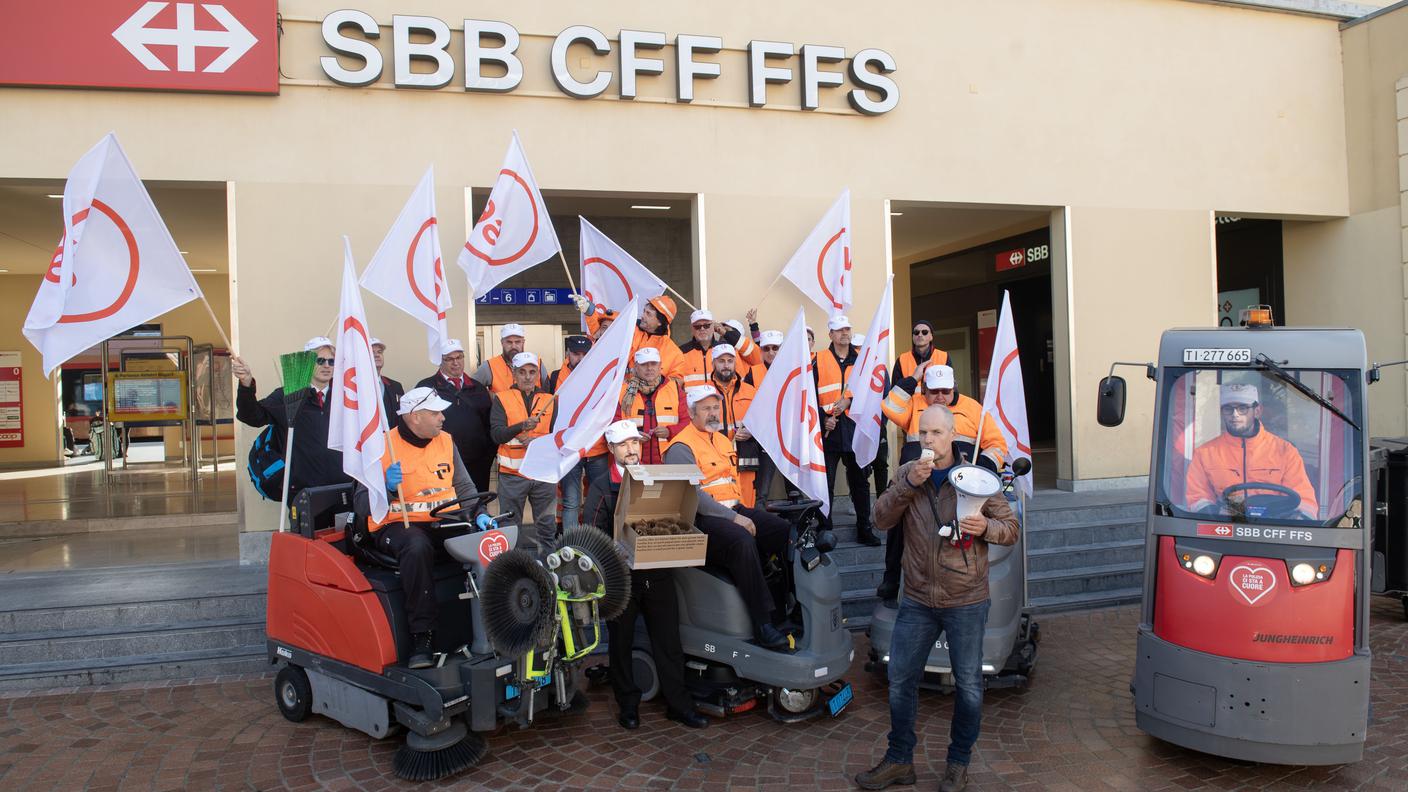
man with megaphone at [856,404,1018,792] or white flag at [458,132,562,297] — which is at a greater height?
white flag at [458,132,562,297]

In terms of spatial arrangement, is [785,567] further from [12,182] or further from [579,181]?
[12,182]

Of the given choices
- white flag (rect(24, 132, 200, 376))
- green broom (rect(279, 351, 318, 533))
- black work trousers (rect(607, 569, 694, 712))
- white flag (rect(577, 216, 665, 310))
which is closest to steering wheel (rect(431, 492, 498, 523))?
black work trousers (rect(607, 569, 694, 712))

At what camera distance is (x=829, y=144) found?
9492mm

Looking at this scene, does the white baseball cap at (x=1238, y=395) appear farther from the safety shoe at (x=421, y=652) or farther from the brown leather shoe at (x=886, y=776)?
the safety shoe at (x=421, y=652)

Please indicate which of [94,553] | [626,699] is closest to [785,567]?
[626,699]

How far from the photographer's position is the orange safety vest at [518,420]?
680 cm

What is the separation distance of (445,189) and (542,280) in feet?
12.3

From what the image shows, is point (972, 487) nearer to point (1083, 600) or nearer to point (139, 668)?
point (1083, 600)

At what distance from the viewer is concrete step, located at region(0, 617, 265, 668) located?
6195 mm

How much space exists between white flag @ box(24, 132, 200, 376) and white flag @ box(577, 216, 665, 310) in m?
3.52

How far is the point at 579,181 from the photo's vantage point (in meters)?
8.79

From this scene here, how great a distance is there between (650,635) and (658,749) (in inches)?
24.5

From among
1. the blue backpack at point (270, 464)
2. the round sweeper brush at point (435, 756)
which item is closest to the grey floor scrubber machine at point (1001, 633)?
the round sweeper brush at point (435, 756)

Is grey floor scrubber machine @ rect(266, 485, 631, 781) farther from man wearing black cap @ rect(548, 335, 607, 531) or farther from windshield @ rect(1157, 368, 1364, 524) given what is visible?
windshield @ rect(1157, 368, 1364, 524)
